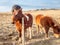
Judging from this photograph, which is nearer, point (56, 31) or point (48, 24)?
point (56, 31)

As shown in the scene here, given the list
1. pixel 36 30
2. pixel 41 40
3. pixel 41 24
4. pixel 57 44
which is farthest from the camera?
pixel 36 30

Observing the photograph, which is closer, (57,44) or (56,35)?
(57,44)

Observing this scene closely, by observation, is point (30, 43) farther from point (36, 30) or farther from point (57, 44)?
point (36, 30)

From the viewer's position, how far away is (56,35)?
36.2 feet

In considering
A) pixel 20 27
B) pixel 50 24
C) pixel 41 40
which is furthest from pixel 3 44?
pixel 50 24

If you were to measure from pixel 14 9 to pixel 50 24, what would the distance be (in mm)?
1907

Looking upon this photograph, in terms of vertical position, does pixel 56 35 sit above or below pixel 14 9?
below

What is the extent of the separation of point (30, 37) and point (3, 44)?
1494 mm

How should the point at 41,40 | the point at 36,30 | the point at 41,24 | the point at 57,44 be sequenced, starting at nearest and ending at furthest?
the point at 57,44
the point at 41,40
the point at 41,24
the point at 36,30

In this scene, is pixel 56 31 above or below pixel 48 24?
below

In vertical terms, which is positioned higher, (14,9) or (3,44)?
(14,9)

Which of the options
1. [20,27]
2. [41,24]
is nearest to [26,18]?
[20,27]

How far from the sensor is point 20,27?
33.1 feet

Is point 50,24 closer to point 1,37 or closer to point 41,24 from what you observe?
point 41,24
